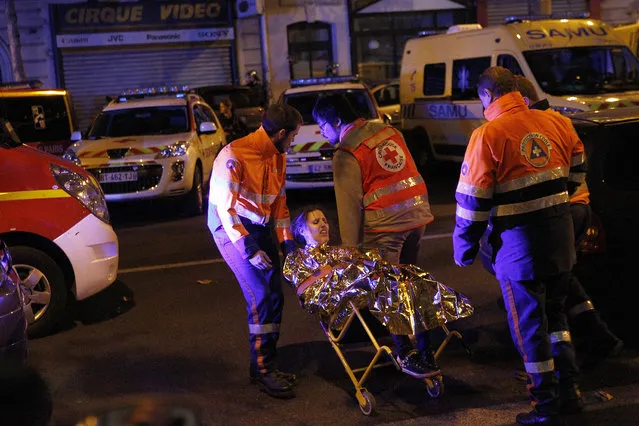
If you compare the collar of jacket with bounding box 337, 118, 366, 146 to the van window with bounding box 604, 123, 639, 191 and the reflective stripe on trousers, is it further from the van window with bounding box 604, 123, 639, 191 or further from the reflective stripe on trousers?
the van window with bounding box 604, 123, 639, 191

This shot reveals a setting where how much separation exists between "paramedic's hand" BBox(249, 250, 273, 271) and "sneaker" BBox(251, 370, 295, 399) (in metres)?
0.69

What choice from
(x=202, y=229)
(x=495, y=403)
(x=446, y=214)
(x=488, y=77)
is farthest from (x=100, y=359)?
(x=446, y=214)

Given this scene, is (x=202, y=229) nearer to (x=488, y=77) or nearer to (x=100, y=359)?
(x=100, y=359)

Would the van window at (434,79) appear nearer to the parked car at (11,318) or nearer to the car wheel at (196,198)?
the car wheel at (196,198)

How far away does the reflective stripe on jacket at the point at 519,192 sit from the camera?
398cm

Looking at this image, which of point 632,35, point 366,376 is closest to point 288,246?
point 366,376

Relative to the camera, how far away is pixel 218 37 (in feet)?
71.6

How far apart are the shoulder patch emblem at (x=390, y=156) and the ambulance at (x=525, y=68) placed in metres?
6.95

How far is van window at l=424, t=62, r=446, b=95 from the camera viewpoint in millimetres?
13484

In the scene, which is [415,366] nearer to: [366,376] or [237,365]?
[366,376]

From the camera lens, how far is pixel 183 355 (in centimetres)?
564

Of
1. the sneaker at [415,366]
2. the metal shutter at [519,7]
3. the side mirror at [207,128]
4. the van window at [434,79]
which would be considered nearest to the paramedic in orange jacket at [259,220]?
the sneaker at [415,366]

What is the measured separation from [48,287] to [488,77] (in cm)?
363

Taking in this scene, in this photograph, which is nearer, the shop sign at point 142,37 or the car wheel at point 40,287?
the car wheel at point 40,287
